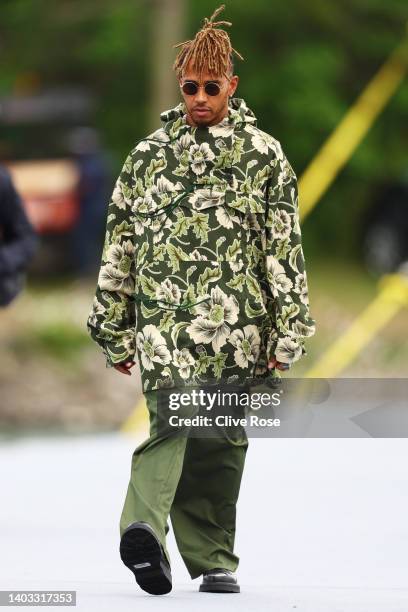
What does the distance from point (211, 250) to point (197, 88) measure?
1.44 feet

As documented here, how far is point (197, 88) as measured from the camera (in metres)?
5.85

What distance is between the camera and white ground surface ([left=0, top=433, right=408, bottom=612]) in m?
6.11

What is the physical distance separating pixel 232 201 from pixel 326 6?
14593 mm

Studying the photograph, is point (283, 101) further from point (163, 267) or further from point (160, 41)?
point (163, 267)

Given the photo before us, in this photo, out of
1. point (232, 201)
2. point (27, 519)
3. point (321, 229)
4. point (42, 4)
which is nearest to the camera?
point (232, 201)

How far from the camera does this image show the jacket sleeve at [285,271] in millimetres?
5809

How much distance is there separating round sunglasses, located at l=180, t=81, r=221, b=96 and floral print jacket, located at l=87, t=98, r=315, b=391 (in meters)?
0.08

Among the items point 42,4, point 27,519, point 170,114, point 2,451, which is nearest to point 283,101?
point 42,4

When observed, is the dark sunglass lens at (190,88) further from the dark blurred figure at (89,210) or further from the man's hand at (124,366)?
the dark blurred figure at (89,210)

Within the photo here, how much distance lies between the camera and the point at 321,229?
2223 cm

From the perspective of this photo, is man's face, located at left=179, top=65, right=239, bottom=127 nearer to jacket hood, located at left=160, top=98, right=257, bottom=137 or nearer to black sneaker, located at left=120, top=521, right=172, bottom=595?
jacket hood, located at left=160, top=98, right=257, bottom=137

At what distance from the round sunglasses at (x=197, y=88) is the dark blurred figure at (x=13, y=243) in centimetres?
210

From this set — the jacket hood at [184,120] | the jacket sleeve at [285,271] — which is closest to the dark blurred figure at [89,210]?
the jacket hood at [184,120]

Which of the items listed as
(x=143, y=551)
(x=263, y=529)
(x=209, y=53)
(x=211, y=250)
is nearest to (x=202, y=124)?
(x=209, y=53)
